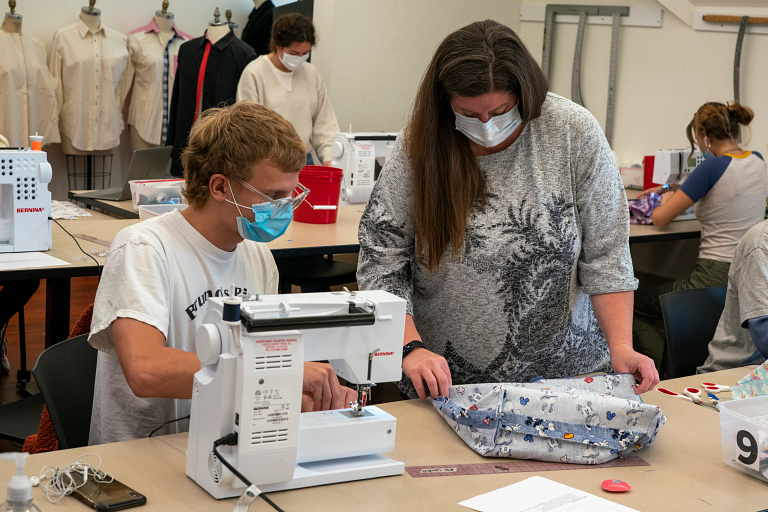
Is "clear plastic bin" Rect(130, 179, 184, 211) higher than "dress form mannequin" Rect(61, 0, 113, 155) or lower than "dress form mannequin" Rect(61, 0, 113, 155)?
lower

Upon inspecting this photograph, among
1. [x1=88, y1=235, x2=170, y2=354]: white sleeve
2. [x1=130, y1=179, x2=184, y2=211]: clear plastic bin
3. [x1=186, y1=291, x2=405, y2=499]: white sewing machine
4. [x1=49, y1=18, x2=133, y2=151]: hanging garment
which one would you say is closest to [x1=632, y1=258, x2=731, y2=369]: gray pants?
[x1=130, y1=179, x2=184, y2=211]: clear plastic bin

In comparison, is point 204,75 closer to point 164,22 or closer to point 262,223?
point 164,22

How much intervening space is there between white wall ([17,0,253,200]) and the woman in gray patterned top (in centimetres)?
472

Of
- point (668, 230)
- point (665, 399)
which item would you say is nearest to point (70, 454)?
point (665, 399)

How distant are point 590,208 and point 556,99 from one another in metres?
0.25

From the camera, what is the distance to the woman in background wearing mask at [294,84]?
4.18 metres

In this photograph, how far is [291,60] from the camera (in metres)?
4.24

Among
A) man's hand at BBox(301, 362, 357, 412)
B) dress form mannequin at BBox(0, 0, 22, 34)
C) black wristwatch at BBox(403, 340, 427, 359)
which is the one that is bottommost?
man's hand at BBox(301, 362, 357, 412)

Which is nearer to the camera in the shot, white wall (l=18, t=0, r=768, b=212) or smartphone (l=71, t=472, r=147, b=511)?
smartphone (l=71, t=472, r=147, b=511)

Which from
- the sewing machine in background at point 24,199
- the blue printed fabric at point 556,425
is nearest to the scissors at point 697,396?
the blue printed fabric at point 556,425

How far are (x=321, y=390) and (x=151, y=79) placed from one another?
490 cm

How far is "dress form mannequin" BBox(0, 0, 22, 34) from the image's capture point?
197 inches

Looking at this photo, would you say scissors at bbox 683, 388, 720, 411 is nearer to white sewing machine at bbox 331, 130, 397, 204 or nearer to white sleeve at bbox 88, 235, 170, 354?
white sleeve at bbox 88, 235, 170, 354

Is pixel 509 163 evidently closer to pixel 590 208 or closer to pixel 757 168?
pixel 590 208
